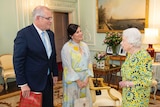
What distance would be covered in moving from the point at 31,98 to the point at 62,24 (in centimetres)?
641

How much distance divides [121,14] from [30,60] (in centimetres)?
409

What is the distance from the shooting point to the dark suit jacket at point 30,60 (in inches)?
74.0

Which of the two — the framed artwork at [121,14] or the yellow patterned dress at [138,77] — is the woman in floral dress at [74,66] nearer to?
the yellow patterned dress at [138,77]

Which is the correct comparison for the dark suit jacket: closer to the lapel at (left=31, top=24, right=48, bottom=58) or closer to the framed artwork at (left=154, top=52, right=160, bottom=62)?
the lapel at (left=31, top=24, right=48, bottom=58)

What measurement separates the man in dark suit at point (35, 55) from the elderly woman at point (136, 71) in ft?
2.69

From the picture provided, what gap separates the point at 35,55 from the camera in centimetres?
196

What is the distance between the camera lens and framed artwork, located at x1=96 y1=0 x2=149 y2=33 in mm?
5016

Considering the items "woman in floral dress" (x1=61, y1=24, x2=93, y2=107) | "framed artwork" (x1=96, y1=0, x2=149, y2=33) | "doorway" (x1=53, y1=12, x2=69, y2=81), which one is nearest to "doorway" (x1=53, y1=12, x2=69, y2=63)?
"doorway" (x1=53, y1=12, x2=69, y2=81)

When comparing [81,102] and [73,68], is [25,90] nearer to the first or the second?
[73,68]

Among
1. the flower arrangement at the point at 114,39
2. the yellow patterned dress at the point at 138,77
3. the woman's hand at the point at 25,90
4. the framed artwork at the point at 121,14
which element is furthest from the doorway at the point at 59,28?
the yellow patterned dress at the point at 138,77

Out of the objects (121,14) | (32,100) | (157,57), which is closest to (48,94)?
(32,100)

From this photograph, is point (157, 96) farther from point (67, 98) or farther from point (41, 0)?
point (41, 0)

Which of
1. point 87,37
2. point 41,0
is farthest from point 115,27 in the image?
point 41,0

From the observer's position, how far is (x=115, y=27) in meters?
5.63
